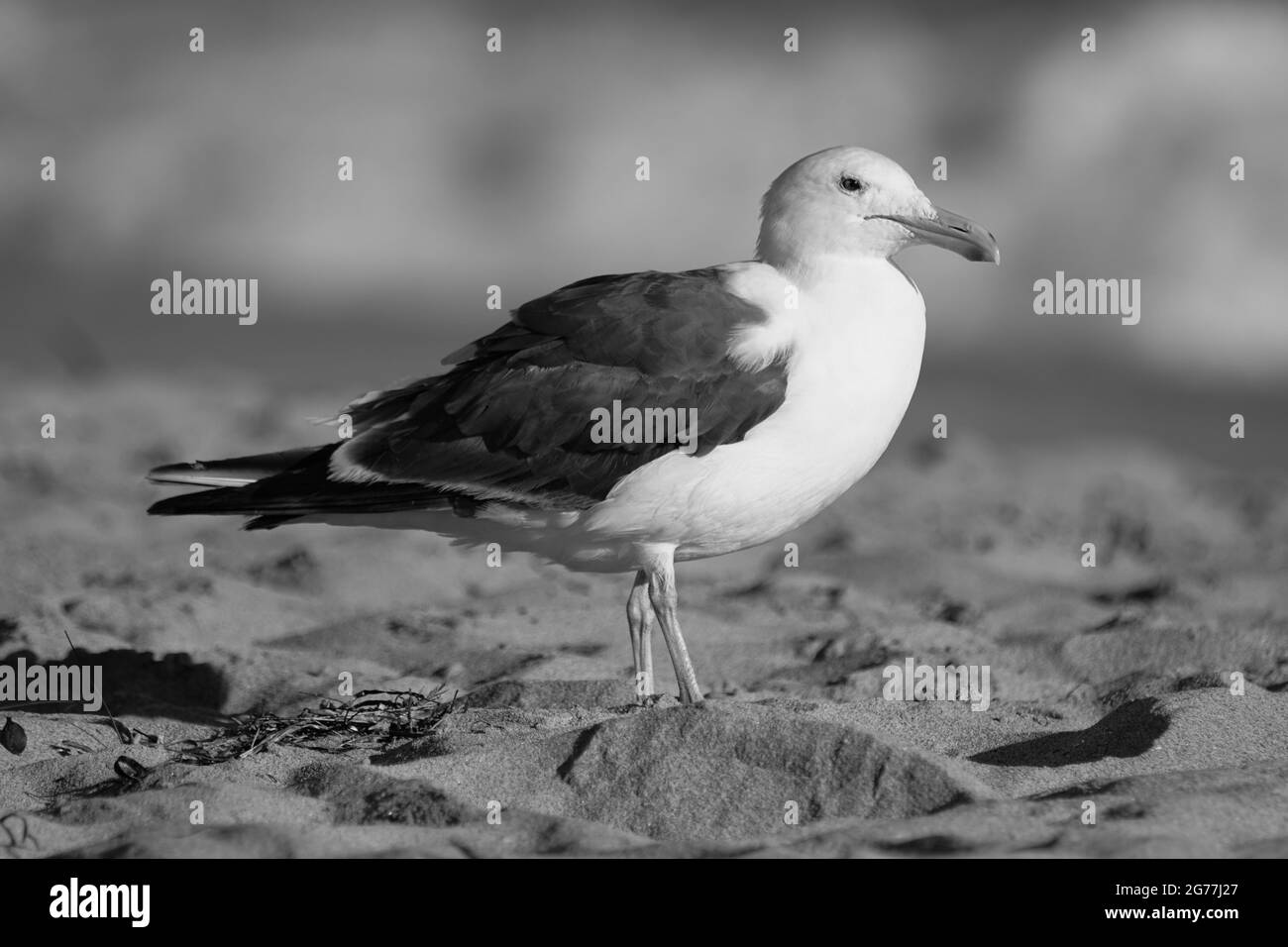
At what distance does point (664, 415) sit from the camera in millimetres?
5176

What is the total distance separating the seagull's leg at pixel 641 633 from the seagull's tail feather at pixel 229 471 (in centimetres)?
126

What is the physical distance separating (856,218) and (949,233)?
0.34 meters

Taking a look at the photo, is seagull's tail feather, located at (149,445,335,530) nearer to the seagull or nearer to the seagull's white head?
the seagull

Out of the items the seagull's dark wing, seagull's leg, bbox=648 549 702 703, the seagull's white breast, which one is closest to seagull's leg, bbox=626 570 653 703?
seagull's leg, bbox=648 549 702 703

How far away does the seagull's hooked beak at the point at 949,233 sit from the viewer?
564 centimetres

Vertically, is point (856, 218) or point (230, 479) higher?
point (856, 218)

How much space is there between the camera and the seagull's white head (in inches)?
220

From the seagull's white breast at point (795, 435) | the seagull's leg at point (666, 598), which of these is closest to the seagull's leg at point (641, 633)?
the seagull's leg at point (666, 598)

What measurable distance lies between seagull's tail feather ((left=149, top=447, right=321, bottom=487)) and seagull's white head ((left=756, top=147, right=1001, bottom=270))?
6.21ft

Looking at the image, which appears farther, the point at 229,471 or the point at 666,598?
the point at 229,471

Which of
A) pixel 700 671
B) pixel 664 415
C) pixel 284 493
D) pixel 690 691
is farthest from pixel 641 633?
pixel 284 493

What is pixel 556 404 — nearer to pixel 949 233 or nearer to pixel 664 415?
pixel 664 415

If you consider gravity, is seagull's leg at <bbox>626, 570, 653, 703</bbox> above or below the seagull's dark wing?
below
